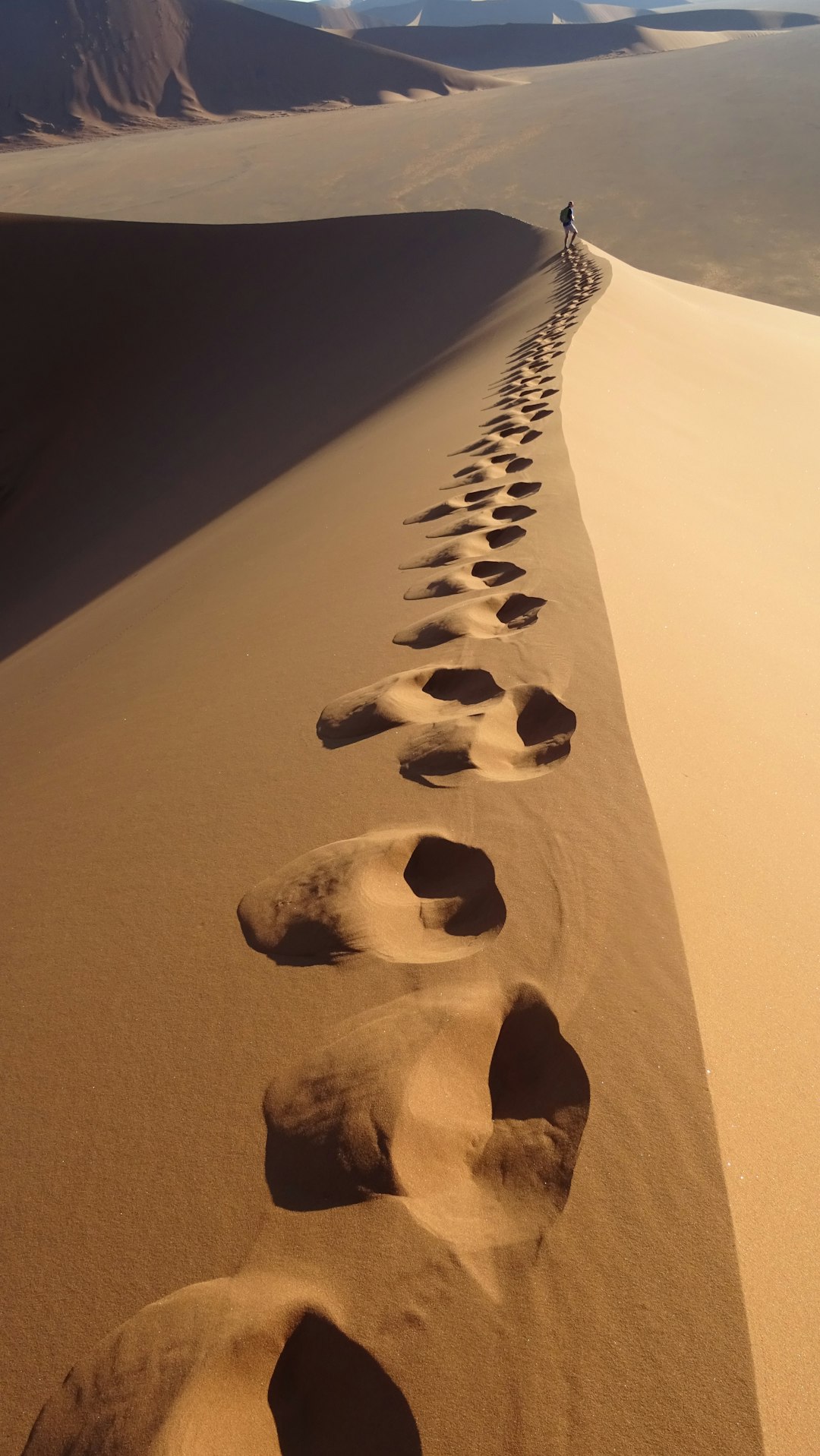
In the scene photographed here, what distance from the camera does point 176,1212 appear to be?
925 millimetres

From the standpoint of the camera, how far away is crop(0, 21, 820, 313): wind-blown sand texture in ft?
57.7

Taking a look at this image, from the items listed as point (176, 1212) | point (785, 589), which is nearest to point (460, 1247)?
point (176, 1212)

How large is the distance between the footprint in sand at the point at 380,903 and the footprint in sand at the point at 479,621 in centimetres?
77

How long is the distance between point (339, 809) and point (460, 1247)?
78 cm

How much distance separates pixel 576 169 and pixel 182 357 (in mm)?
15149

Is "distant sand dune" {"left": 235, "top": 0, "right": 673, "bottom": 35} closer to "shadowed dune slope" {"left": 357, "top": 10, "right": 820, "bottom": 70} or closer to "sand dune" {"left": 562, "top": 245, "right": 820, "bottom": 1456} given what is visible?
"shadowed dune slope" {"left": 357, "top": 10, "right": 820, "bottom": 70}

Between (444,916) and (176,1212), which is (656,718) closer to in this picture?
(444,916)

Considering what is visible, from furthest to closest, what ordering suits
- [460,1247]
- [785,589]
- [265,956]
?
[785,589], [265,956], [460,1247]

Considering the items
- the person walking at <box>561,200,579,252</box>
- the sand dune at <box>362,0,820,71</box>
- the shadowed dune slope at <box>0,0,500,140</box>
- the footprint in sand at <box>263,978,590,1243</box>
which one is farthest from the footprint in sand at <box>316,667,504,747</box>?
the sand dune at <box>362,0,820,71</box>

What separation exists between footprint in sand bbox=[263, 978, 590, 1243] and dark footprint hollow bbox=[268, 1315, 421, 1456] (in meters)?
0.12

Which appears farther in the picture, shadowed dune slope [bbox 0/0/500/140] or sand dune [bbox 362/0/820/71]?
sand dune [bbox 362/0/820/71]

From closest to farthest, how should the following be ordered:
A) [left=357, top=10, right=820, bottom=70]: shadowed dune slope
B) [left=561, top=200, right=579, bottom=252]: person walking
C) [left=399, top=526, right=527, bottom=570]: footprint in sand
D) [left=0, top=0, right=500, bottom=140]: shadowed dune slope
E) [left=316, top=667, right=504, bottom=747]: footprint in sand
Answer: [left=316, top=667, right=504, bottom=747]: footprint in sand, [left=399, top=526, right=527, bottom=570]: footprint in sand, [left=561, top=200, right=579, bottom=252]: person walking, [left=0, top=0, right=500, bottom=140]: shadowed dune slope, [left=357, top=10, right=820, bottom=70]: shadowed dune slope

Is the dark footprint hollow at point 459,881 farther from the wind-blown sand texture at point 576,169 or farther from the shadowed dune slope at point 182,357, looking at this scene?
the wind-blown sand texture at point 576,169

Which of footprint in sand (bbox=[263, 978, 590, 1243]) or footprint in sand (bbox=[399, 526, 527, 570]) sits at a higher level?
footprint in sand (bbox=[399, 526, 527, 570])
